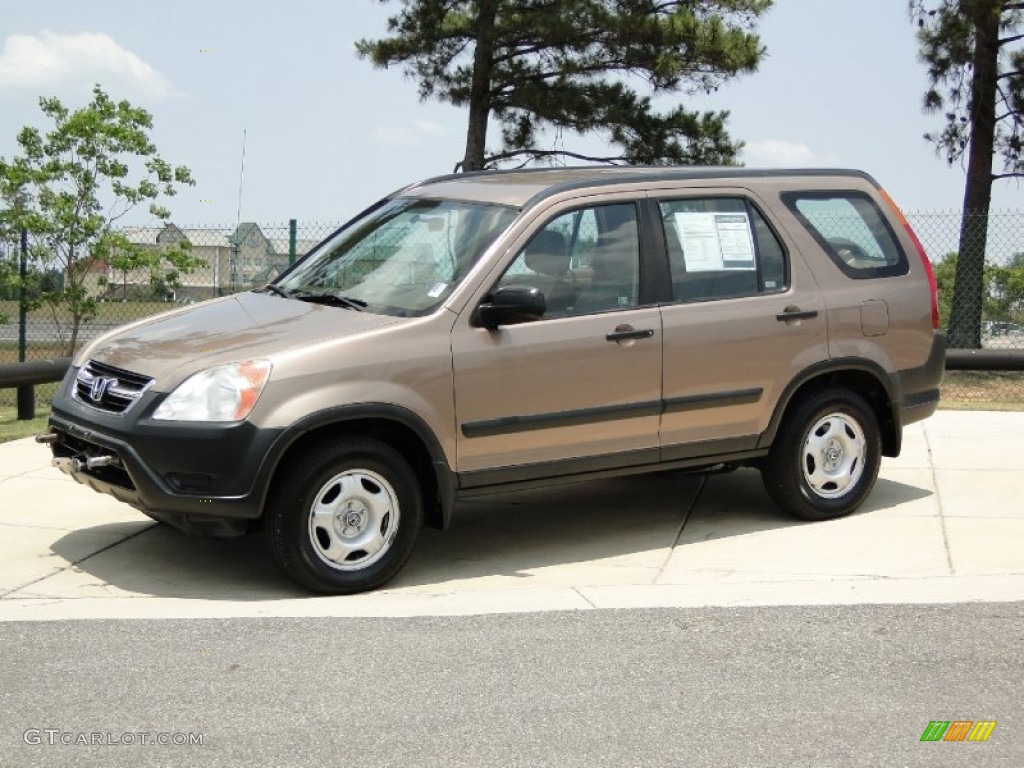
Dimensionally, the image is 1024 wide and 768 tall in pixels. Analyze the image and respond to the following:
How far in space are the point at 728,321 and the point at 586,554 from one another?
1.41 m

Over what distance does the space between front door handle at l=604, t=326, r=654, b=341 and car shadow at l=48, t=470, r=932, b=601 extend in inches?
44.2

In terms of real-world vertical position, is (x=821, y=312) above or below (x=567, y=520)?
above

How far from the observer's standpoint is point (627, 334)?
23.4 ft

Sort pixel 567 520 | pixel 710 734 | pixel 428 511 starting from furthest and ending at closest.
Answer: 1. pixel 567 520
2. pixel 428 511
3. pixel 710 734

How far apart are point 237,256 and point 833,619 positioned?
976 centimetres

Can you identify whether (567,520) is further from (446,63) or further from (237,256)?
(446,63)

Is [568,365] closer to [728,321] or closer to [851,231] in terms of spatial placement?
[728,321]

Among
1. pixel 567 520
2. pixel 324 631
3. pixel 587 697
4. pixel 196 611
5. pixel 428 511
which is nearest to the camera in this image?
pixel 587 697

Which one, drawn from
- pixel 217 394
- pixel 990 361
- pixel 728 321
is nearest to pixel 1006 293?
pixel 990 361

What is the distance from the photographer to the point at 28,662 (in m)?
5.45

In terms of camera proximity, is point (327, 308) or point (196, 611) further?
point (327, 308)

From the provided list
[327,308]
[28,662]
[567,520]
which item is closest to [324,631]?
[28,662]

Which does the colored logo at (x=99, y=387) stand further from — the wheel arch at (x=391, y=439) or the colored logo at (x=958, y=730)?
the colored logo at (x=958, y=730)

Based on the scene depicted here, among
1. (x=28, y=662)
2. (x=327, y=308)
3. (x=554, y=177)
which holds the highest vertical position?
(x=554, y=177)
